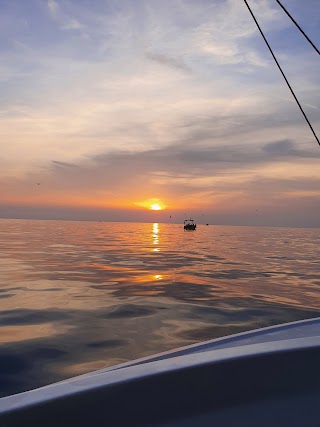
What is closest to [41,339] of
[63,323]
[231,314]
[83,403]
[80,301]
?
[63,323]

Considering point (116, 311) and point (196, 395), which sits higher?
point (196, 395)

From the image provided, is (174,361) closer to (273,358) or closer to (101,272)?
(273,358)

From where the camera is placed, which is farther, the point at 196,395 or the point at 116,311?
the point at 116,311

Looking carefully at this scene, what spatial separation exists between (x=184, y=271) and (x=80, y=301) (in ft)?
26.4

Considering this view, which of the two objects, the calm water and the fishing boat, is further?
the calm water

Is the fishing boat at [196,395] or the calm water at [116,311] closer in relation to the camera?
the fishing boat at [196,395]

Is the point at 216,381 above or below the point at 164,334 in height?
above

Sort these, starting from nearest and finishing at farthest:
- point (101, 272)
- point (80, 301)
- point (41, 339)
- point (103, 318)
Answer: point (41, 339) → point (103, 318) → point (80, 301) → point (101, 272)

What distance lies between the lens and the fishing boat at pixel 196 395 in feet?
6.69

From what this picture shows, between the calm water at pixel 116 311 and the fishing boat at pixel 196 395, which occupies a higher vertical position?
the fishing boat at pixel 196 395

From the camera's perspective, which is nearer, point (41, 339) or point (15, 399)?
point (15, 399)

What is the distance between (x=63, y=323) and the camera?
7.75m

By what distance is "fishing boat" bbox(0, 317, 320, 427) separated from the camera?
204 cm

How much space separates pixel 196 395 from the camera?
2.27m
